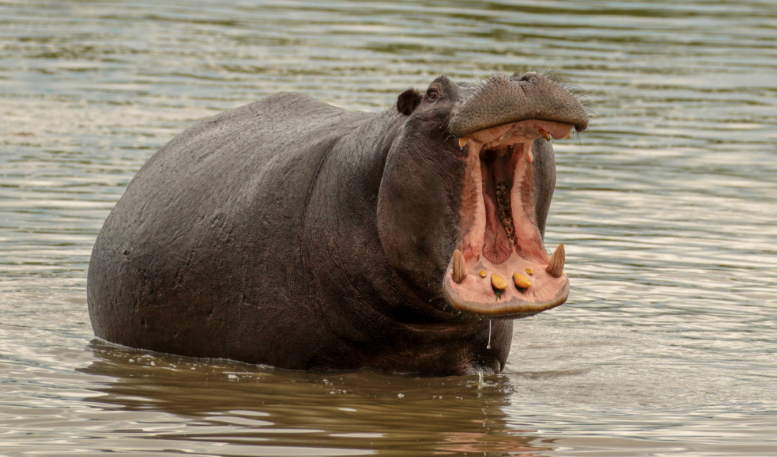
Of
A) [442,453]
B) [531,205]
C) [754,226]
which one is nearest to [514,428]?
[442,453]

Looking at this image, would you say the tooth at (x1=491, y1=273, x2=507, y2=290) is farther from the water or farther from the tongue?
the water

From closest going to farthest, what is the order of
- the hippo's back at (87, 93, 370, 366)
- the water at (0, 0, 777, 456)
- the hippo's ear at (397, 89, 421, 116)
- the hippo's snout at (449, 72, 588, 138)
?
the hippo's snout at (449, 72, 588, 138) → the water at (0, 0, 777, 456) → the hippo's ear at (397, 89, 421, 116) → the hippo's back at (87, 93, 370, 366)

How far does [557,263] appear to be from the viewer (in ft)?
20.5

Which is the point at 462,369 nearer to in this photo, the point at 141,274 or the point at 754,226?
the point at 141,274

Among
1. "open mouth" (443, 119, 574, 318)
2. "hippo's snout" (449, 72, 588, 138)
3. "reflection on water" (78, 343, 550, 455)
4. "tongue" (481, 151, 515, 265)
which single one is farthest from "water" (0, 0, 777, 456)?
"hippo's snout" (449, 72, 588, 138)

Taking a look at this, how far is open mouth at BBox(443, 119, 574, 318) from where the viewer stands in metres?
6.18

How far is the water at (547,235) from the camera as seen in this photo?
20.9 ft

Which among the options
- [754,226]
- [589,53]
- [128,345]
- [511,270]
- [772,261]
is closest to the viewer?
[511,270]

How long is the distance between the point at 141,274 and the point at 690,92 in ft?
39.7

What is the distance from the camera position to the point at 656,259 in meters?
10.5

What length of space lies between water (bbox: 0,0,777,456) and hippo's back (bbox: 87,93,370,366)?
180mm

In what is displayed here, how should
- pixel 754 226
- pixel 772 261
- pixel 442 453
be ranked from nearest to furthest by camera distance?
pixel 442 453
pixel 772 261
pixel 754 226

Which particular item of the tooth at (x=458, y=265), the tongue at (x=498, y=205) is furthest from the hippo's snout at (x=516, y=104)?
the tooth at (x=458, y=265)

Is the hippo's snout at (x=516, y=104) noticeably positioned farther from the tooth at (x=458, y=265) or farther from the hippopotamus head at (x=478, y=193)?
the tooth at (x=458, y=265)
